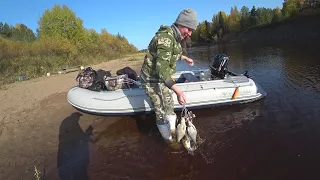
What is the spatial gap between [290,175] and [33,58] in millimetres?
22449

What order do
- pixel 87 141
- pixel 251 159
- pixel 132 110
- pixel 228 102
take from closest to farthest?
pixel 251 159 → pixel 87 141 → pixel 132 110 → pixel 228 102

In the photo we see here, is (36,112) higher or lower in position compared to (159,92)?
lower

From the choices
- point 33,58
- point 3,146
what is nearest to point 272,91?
point 3,146

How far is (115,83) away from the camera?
674 cm

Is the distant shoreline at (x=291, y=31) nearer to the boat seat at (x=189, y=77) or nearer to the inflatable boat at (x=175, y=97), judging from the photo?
the boat seat at (x=189, y=77)

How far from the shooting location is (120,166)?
4543 mm

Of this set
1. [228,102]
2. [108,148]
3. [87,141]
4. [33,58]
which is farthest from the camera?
[33,58]

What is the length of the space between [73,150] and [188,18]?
12.2 ft

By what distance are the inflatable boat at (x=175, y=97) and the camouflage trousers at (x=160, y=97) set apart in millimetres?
1563

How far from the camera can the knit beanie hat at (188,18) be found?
393cm

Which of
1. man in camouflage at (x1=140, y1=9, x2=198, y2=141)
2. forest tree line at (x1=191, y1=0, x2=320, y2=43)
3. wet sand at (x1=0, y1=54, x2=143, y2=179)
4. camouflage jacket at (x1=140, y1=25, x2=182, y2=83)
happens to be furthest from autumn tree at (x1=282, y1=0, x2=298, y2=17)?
camouflage jacket at (x1=140, y1=25, x2=182, y2=83)

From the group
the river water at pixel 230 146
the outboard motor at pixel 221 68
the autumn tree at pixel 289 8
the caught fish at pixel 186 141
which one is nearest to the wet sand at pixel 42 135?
the river water at pixel 230 146

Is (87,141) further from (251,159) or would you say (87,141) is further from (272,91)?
(272,91)

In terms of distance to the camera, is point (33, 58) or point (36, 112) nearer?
point (36, 112)
